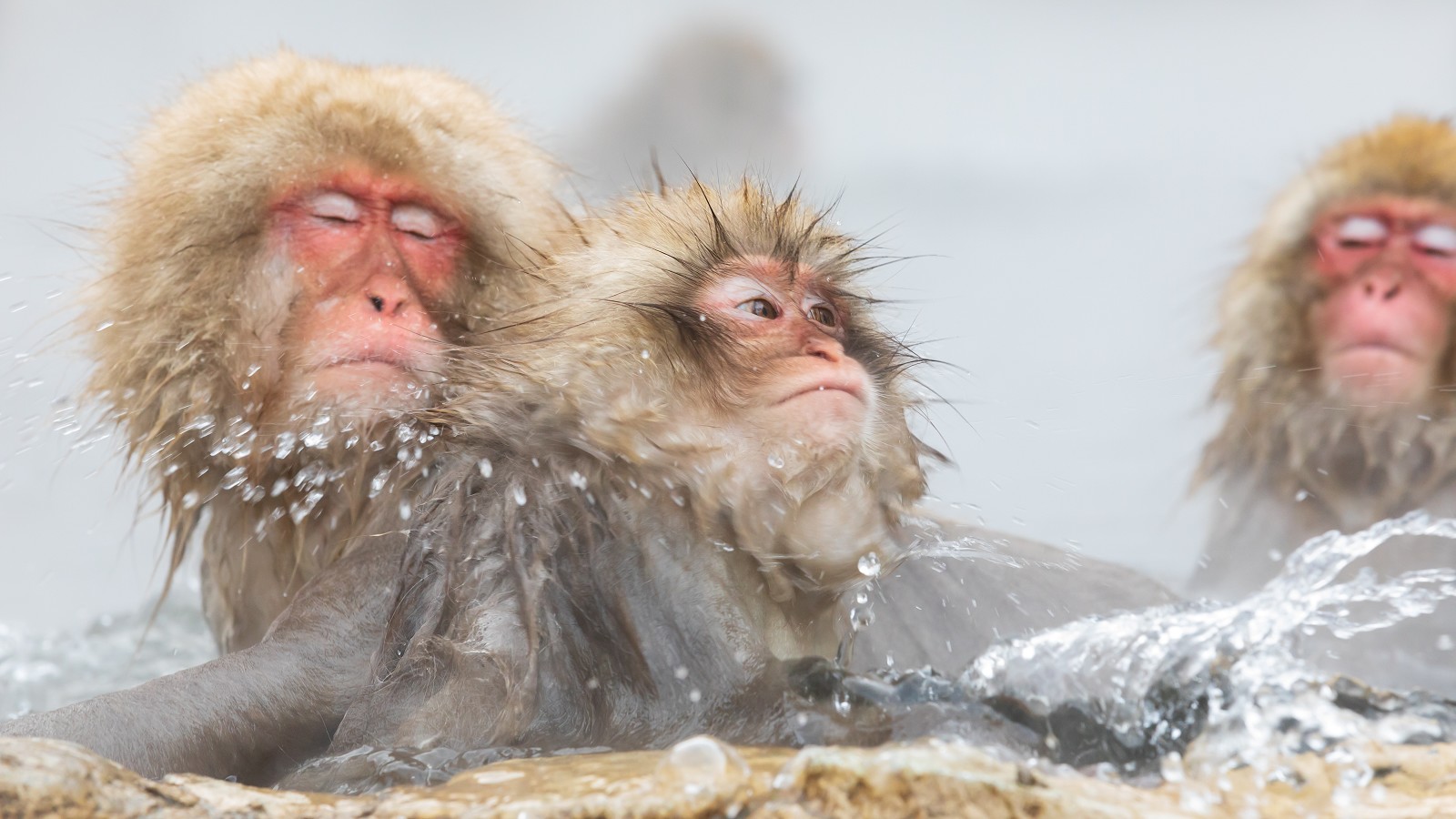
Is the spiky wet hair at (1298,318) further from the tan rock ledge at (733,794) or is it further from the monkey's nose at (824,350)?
the tan rock ledge at (733,794)

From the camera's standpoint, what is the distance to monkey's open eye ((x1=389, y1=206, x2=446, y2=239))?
2.82 meters

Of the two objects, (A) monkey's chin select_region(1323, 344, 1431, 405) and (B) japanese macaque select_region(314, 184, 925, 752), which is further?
(A) monkey's chin select_region(1323, 344, 1431, 405)

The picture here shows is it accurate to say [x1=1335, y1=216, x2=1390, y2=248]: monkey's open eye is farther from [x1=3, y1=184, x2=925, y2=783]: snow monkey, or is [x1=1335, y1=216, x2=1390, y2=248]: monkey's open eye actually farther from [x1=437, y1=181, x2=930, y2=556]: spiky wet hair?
[x1=3, y1=184, x2=925, y2=783]: snow monkey

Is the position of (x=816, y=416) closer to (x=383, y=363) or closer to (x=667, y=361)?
(x=667, y=361)

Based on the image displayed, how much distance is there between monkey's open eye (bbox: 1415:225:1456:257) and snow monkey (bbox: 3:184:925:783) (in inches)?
69.4

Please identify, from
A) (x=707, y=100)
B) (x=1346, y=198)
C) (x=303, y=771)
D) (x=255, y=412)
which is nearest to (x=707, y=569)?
(x=303, y=771)

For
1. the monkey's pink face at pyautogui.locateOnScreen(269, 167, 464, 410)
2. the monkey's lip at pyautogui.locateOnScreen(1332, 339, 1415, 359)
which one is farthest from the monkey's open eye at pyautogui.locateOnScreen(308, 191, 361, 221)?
the monkey's lip at pyautogui.locateOnScreen(1332, 339, 1415, 359)

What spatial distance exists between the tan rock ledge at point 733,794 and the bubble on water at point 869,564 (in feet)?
1.94

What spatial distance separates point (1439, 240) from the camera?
348 centimetres

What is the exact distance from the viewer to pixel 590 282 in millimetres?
2443

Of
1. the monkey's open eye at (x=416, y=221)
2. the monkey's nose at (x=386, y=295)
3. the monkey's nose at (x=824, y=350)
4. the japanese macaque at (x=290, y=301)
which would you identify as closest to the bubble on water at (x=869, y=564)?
the monkey's nose at (x=824, y=350)

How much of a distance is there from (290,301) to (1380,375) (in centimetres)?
240

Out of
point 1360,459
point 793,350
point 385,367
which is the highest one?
point 793,350

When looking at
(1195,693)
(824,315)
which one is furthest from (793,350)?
(1195,693)
